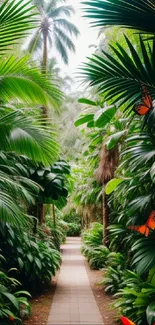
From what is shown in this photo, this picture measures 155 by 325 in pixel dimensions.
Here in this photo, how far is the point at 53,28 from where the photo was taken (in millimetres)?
11133

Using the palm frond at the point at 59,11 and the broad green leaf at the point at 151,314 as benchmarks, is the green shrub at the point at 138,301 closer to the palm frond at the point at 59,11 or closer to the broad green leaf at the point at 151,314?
the broad green leaf at the point at 151,314

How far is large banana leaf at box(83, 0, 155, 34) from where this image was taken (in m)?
2.49

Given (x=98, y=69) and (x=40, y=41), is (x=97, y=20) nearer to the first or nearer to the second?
(x=98, y=69)


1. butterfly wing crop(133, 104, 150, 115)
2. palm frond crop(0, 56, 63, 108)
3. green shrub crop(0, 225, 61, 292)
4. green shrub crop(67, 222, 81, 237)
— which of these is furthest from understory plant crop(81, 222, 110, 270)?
green shrub crop(67, 222, 81, 237)

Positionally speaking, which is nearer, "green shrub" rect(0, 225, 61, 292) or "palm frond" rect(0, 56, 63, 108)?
"palm frond" rect(0, 56, 63, 108)

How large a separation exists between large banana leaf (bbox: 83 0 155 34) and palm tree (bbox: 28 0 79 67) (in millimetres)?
8350

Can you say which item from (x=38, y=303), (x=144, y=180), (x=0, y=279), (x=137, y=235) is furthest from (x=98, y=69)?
(x=38, y=303)

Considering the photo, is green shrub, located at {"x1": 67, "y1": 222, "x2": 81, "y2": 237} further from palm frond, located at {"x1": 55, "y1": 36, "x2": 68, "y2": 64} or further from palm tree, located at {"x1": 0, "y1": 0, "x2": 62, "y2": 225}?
palm tree, located at {"x1": 0, "y1": 0, "x2": 62, "y2": 225}

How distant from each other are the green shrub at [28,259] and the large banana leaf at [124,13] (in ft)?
9.84

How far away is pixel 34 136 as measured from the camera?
12.3 feet

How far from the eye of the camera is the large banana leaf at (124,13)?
8.18ft

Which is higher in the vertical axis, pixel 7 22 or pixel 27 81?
pixel 7 22

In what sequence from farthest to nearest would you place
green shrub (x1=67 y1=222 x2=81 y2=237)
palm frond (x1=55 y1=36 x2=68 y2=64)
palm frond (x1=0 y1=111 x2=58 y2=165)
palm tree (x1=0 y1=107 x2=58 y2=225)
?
green shrub (x1=67 y1=222 x2=81 y2=237) < palm frond (x1=55 y1=36 x2=68 y2=64) < palm frond (x1=0 y1=111 x2=58 y2=165) < palm tree (x1=0 y1=107 x2=58 y2=225)

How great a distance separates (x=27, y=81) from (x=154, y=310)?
2877 mm
